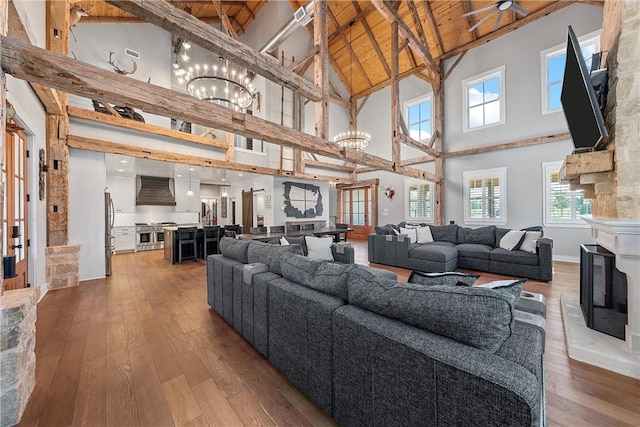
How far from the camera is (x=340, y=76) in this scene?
30.5 ft

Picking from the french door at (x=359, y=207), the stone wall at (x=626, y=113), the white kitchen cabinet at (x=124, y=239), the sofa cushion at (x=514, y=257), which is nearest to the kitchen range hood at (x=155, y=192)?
the white kitchen cabinet at (x=124, y=239)

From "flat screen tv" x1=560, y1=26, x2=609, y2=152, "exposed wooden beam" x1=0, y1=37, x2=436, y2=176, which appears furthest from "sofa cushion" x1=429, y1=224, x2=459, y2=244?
"exposed wooden beam" x1=0, y1=37, x2=436, y2=176

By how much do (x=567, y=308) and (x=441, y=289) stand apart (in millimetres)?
2777

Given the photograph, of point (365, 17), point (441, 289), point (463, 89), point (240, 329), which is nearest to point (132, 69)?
point (365, 17)

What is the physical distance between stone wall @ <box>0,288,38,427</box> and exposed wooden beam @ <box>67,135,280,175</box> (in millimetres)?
3660

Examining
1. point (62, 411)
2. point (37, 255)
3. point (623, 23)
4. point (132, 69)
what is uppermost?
point (132, 69)

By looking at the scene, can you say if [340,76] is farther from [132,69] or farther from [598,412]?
[598,412]

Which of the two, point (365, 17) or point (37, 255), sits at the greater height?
point (365, 17)

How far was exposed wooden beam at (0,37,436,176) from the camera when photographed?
67.3 inches

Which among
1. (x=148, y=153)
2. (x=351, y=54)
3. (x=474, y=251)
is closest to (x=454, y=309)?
(x=474, y=251)

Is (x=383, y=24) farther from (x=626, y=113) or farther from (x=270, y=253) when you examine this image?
(x=270, y=253)

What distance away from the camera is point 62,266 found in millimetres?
3824

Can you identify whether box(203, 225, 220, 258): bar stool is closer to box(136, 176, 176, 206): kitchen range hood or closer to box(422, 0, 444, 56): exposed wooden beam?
box(136, 176, 176, 206): kitchen range hood

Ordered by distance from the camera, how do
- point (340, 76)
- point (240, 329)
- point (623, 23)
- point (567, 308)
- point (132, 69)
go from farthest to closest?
point (340, 76), point (132, 69), point (567, 308), point (240, 329), point (623, 23)
